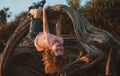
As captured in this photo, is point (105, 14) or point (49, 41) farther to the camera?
point (105, 14)

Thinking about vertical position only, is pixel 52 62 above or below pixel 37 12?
below

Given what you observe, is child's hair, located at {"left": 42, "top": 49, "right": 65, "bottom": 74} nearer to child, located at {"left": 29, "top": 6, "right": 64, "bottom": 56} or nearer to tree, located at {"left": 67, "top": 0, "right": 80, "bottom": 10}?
child, located at {"left": 29, "top": 6, "right": 64, "bottom": 56}

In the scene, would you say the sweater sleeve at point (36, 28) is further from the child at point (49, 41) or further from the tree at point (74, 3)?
the tree at point (74, 3)

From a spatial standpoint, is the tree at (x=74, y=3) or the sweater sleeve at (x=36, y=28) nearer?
the sweater sleeve at (x=36, y=28)

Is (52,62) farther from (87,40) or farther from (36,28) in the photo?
(36,28)

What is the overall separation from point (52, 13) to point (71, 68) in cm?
114

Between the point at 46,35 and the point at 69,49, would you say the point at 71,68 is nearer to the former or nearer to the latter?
the point at 46,35

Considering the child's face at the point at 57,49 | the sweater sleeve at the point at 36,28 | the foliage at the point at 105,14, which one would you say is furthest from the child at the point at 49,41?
the foliage at the point at 105,14

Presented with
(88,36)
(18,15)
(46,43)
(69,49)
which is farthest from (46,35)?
(18,15)

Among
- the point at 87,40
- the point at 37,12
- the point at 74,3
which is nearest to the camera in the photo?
the point at 87,40

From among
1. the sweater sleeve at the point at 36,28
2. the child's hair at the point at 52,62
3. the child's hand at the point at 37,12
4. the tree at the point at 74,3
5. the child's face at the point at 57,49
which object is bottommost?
the child's hair at the point at 52,62

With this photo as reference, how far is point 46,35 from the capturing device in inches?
360

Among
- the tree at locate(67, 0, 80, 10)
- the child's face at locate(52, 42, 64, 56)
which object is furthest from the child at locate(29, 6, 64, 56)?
the tree at locate(67, 0, 80, 10)

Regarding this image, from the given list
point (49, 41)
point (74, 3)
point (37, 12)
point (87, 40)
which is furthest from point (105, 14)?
point (49, 41)
